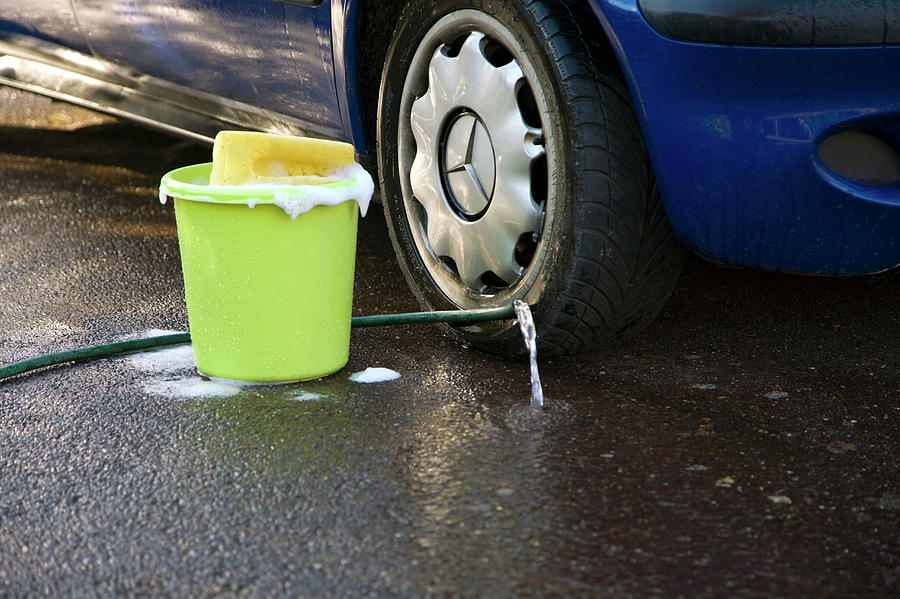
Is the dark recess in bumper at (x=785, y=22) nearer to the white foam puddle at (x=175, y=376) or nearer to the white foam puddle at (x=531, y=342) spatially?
the white foam puddle at (x=531, y=342)

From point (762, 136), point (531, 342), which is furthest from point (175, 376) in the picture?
point (762, 136)

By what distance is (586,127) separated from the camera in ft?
7.06

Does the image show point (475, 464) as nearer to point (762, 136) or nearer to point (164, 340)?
point (762, 136)

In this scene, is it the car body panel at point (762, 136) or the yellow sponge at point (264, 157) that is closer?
the car body panel at point (762, 136)

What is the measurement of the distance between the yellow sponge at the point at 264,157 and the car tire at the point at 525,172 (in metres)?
0.31

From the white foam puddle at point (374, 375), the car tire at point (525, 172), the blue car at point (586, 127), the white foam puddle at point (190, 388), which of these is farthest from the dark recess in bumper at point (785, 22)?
the white foam puddle at point (190, 388)

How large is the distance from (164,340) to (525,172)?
3.01 ft

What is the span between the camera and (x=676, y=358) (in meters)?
2.50

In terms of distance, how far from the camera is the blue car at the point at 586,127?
190cm

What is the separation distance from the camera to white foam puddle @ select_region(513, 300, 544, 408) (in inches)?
87.4

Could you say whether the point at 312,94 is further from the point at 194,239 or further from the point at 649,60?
the point at 649,60

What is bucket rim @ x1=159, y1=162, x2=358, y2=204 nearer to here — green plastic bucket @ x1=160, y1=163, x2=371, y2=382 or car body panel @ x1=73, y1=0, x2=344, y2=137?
green plastic bucket @ x1=160, y1=163, x2=371, y2=382

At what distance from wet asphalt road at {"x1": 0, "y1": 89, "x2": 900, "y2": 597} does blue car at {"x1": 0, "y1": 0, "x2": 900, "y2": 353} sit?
0.25 meters

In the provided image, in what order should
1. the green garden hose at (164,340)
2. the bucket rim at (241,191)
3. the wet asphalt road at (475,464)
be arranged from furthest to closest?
the green garden hose at (164,340), the bucket rim at (241,191), the wet asphalt road at (475,464)
